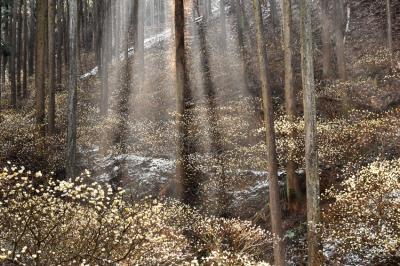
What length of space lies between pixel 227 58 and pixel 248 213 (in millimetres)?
19349

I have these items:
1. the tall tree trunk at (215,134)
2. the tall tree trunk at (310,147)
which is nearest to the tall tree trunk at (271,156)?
the tall tree trunk at (310,147)

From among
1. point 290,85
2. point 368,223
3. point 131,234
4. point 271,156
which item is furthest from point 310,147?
point 131,234

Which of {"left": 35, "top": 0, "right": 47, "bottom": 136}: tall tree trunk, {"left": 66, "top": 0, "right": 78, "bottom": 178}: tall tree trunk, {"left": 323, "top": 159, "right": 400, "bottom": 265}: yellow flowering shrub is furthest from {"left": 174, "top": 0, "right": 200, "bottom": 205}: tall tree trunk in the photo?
{"left": 35, "top": 0, "right": 47, "bottom": 136}: tall tree trunk

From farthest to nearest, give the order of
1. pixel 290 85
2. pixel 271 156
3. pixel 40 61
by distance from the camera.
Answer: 1. pixel 40 61
2. pixel 290 85
3. pixel 271 156

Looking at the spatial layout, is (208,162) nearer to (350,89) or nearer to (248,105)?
(248,105)

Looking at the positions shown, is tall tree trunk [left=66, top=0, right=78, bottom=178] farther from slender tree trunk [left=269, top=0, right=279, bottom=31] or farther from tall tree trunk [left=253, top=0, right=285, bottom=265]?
slender tree trunk [left=269, top=0, right=279, bottom=31]

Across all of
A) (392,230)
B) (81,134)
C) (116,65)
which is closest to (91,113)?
(81,134)

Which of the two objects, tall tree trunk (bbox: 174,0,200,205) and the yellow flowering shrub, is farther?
tall tree trunk (bbox: 174,0,200,205)

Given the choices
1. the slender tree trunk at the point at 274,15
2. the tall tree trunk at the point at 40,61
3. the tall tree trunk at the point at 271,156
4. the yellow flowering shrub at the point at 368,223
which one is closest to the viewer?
the yellow flowering shrub at the point at 368,223

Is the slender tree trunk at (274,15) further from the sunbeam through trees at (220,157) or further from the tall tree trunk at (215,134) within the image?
the tall tree trunk at (215,134)

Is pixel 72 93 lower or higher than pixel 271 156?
higher

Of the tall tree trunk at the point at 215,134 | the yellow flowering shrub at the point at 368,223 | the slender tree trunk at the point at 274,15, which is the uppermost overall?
the slender tree trunk at the point at 274,15

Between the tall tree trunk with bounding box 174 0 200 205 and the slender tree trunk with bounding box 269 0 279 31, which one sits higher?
the slender tree trunk with bounding box 269 0 279 31

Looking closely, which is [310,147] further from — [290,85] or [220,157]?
[220,157]
